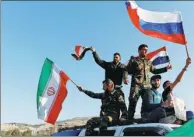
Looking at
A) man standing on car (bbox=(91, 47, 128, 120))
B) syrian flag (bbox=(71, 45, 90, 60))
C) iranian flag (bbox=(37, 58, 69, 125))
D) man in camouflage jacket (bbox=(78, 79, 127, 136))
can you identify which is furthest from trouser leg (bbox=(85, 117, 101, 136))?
syrian flag (bbox=(71, 45, 90, 60))

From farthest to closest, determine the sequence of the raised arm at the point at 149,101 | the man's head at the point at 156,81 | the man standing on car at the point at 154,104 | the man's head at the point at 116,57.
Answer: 1. the man's head at the point at 116,57
2. the man's head at the point at 156,81
3. the raised arm at the point at 149,101
4. the man standing on car at the point at 154,104

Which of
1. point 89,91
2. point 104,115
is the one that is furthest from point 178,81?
point 89,91

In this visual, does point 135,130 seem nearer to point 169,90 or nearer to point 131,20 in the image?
point 169,90

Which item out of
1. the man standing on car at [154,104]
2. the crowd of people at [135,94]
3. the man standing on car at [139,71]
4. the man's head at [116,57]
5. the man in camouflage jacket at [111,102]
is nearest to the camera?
the man standing on car at [154,104]

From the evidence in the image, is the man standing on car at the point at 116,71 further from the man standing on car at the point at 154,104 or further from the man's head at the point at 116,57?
the man standing on car at the point at 154,104

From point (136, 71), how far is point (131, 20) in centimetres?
152

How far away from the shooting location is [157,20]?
870cm

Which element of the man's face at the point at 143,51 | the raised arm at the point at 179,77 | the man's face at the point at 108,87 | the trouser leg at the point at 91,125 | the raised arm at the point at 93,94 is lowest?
the trouser leg at the point at 91,125

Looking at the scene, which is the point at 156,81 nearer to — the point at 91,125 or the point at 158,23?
the point at 91,125

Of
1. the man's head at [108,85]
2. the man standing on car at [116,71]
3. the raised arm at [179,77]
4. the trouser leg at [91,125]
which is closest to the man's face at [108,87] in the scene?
the man's head at [108,85]

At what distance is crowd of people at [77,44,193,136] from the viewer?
21.8ft

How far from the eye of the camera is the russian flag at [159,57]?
9.82m

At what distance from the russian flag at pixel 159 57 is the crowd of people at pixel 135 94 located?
4.59 feet

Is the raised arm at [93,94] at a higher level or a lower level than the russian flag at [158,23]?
lower
